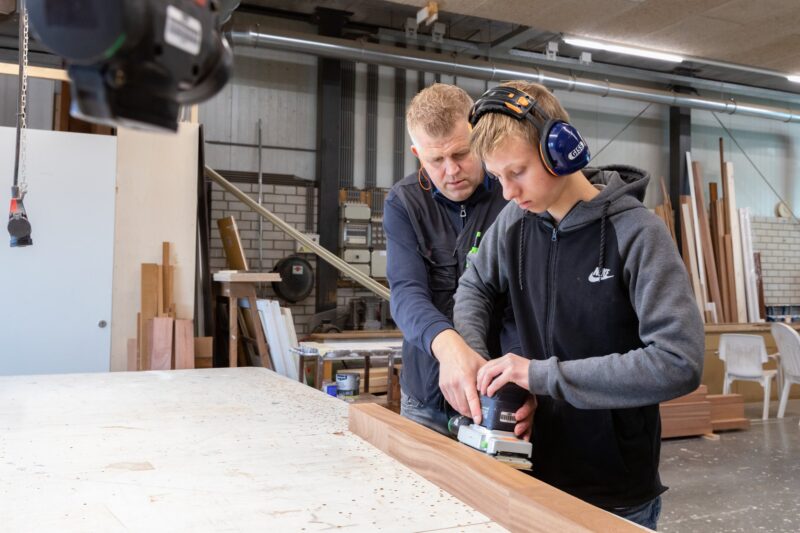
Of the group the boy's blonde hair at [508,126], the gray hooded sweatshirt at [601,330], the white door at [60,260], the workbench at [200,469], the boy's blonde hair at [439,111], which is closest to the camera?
the workbench at [200,469]

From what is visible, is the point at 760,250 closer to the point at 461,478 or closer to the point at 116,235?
the point at 116,235

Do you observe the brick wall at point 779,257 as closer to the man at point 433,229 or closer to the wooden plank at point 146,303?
the wooden plank at point 146,303

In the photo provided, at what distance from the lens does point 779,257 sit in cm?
1042

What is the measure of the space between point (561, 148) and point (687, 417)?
511 cm

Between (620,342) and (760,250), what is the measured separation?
1027cm

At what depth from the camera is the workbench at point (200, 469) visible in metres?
1.03

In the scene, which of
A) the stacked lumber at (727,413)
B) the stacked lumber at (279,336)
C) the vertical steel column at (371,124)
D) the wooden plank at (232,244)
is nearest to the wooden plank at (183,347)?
the stacked lumber at (279,336)

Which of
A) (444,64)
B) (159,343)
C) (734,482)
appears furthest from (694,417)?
(444,64)

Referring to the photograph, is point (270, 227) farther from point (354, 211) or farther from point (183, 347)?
point (183, 347)

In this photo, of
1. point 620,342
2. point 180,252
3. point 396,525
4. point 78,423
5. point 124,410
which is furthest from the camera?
point 180,252

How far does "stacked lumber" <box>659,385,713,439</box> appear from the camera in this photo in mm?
5578

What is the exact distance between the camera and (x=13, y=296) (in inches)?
156

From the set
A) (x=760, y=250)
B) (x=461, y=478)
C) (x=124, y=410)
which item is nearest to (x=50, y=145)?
(x=124, y=410)

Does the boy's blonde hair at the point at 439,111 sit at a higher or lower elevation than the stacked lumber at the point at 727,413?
higher
